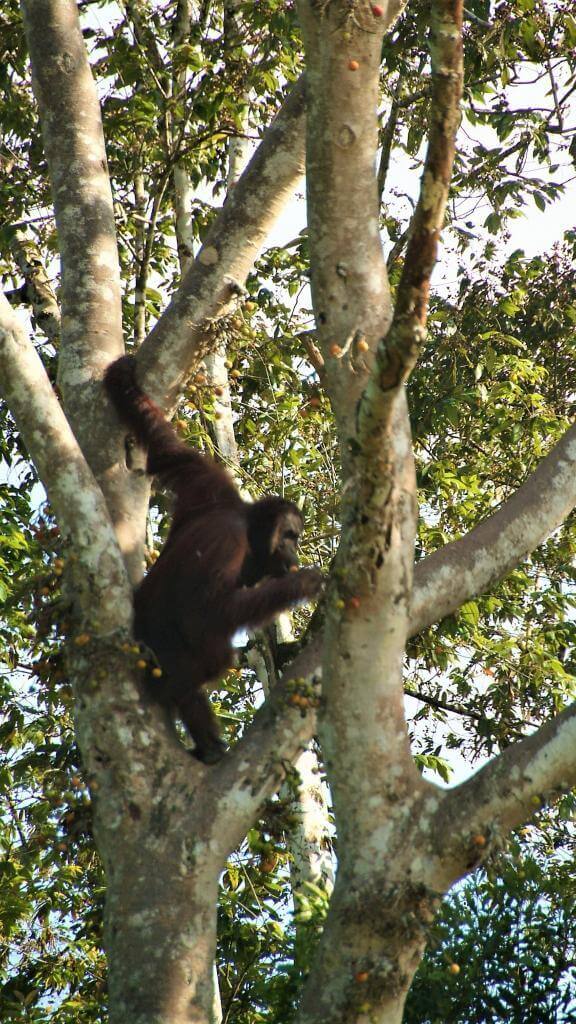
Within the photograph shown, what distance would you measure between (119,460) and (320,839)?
2551 millimetres

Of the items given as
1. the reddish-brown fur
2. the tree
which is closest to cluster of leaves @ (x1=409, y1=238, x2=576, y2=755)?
the tree

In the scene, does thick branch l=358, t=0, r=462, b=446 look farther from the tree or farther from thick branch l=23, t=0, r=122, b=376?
thick branch l=23, t=0, r=122, b=376

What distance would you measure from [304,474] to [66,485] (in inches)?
130

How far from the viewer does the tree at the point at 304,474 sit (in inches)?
145

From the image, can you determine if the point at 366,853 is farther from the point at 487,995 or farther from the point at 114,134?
the point at 114,134

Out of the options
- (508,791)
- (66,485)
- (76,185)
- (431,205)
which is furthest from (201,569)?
(431,205)

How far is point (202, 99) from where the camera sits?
804 centimetres

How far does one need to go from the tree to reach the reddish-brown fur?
0.21 meters

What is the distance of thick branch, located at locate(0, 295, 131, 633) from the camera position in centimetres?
449

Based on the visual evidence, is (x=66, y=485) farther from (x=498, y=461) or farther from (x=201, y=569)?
(x=498, y=461)

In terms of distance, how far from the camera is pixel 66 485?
4500 mm

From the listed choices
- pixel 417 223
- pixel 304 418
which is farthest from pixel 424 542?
pixel 417 223

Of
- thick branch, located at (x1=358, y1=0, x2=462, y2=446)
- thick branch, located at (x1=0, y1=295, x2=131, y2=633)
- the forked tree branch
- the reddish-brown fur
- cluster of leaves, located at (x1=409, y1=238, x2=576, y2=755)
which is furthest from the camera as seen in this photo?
cluster of leaves, located at (x1=409, y1=238, x2=576, y2=755)

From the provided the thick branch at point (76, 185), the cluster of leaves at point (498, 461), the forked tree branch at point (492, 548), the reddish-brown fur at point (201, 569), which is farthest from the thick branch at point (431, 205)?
the cluster of leaves at point (498, 461)
